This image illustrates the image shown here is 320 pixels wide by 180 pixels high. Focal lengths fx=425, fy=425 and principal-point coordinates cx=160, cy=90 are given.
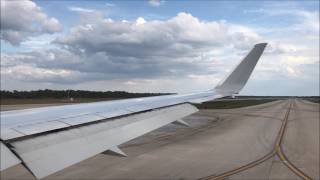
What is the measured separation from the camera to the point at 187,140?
19078 millimetres

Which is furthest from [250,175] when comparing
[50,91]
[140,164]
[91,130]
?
[50,91]

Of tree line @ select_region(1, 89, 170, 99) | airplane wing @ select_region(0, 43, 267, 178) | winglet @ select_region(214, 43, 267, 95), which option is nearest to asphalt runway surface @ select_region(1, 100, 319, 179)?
winglet @ select_region(214, 43, 267, 95)

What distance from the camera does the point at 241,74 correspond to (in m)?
9.92

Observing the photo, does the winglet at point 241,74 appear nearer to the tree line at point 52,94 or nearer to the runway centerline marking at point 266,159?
the runway centerline marking at point 266,159

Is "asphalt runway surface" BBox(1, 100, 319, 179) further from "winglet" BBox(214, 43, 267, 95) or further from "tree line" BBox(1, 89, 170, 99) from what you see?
"tree line" BBox(1, 89, 170, 99)

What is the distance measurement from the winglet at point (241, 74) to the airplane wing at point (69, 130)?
2695 millimetres

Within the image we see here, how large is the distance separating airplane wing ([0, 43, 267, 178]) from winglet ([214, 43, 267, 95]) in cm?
270

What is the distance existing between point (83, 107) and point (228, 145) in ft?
41.3

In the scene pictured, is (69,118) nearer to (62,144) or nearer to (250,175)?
(62,144)

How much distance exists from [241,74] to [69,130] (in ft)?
19.6

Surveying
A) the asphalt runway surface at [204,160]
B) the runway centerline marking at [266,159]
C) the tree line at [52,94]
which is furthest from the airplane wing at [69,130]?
the tree line at [52,94]

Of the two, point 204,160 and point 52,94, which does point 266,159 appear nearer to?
point 204,160

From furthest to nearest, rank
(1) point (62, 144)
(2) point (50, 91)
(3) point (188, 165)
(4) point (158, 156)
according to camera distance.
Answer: (2) point (50, 91) → (4) point (158, 156) → (3) point (188, 165) → (1) point (62, 144)

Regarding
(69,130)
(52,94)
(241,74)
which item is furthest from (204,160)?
(52,94)
